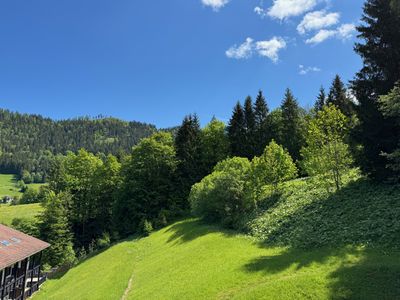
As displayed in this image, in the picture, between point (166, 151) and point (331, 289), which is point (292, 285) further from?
point (166, 151)

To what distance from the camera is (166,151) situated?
192 ft

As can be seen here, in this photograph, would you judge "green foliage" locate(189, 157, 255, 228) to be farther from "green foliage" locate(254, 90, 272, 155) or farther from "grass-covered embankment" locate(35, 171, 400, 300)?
"green foliage" locate(254, 90, 272, 155)

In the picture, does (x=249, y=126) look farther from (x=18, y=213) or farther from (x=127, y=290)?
(x=18, y=213)

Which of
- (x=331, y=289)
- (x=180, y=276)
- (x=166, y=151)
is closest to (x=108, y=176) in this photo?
(x=166, y=151)

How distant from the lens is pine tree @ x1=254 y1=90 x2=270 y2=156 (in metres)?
60.6

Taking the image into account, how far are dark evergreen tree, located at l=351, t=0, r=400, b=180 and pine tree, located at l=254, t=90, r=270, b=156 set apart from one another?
105ft

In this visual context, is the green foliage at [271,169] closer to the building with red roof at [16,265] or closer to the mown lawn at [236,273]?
the mown lawn at [236,273]

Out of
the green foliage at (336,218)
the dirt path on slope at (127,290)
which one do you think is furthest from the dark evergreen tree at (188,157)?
the dirt path on slope at (127,290)

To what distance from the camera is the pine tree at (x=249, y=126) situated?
2350 inches

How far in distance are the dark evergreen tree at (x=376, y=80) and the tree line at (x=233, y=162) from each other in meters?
0.08

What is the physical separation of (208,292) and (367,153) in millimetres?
17612

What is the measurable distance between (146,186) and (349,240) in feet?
132

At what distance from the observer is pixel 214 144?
6069cm

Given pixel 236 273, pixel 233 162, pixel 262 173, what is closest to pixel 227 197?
pixel 262 173
